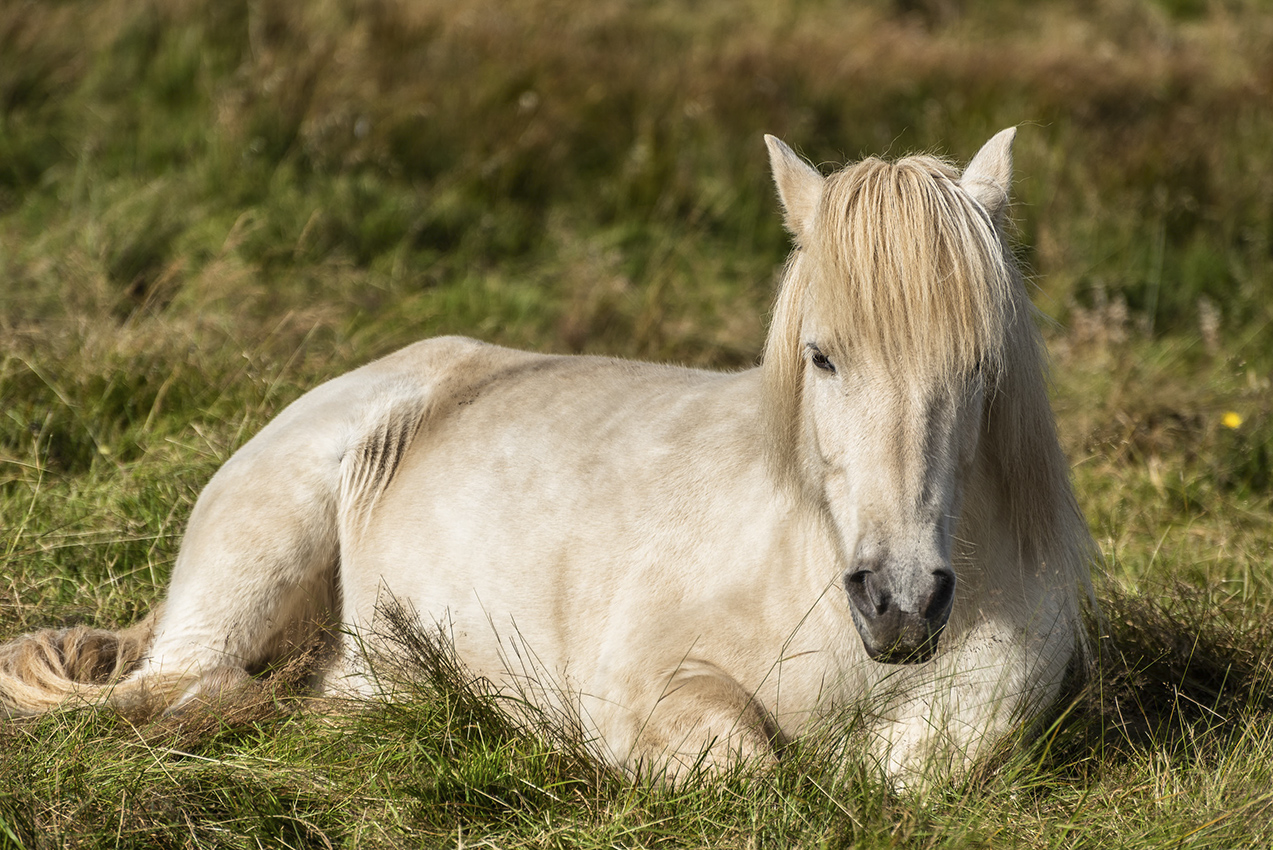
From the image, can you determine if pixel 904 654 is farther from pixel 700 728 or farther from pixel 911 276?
pixel 911 276

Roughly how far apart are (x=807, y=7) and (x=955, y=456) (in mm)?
11804

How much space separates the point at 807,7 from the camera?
42.5 ft

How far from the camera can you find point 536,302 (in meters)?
6.24

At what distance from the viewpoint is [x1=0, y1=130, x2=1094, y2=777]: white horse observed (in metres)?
2.22

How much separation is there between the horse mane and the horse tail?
1.76 metres

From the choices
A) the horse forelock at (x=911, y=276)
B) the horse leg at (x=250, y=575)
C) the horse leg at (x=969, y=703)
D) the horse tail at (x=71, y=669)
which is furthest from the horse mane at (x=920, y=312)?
the horse tail at (x=71, y=669)

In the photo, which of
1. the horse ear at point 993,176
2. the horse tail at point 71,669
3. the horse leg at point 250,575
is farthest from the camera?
the horse leg at point 250,575

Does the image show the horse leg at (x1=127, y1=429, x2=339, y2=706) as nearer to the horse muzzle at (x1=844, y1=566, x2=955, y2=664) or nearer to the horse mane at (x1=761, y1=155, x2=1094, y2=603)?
the horse mane at (x1=761, y1=155, x2=1094, y2=603)

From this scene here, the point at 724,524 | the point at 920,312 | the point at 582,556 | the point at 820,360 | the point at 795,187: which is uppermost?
the point at 795,187

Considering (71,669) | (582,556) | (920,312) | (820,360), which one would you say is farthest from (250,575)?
(920,312)

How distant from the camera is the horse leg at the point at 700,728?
2.42 meters

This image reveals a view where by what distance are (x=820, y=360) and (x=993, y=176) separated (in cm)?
64

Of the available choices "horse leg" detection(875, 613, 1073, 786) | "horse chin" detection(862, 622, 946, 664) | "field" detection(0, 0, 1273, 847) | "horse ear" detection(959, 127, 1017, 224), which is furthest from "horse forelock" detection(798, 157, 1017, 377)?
"horse leg" detection(875, 613, 1073, 786)

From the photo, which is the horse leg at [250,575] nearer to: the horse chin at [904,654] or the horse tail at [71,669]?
the horse tail at [71,669]
